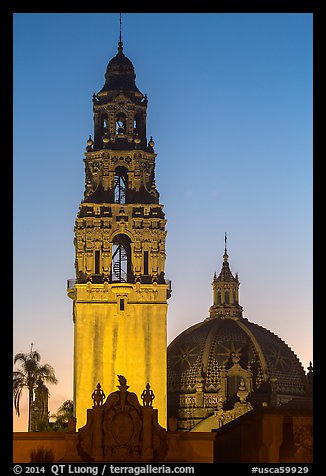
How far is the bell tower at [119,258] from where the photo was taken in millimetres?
102125

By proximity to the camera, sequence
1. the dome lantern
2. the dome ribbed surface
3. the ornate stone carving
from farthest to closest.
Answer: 1. the dome lantern
2. the dome ribbed surface
3. the ornate stone carving

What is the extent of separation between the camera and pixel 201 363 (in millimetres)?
128750

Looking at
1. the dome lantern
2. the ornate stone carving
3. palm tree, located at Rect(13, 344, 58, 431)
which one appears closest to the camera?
the ornate stone carving

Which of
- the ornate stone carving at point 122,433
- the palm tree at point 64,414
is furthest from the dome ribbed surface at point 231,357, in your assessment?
the ornate stone carving at point 122,433

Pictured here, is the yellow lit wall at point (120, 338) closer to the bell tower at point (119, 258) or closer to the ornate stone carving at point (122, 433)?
the bell tower at point (119, 258)

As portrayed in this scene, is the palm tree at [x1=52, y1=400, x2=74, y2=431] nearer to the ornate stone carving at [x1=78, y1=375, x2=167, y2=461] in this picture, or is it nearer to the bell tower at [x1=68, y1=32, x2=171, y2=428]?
the bell tower at [x1=68, y1=32, x2=171, y2=428]

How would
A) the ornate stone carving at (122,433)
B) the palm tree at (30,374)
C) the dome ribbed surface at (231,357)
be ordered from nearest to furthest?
the ornate stone carving at (122,433) < the palm tree at (30,374) < the dome ribbed surface at (231,357)

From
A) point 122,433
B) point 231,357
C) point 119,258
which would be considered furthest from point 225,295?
point 122,433

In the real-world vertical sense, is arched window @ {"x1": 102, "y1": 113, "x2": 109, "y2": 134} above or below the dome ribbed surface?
above

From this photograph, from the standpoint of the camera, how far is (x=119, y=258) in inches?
4230

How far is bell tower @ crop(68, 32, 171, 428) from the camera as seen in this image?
10212cm

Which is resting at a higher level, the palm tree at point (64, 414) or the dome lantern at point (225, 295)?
the dome lantern at point (225, 295)

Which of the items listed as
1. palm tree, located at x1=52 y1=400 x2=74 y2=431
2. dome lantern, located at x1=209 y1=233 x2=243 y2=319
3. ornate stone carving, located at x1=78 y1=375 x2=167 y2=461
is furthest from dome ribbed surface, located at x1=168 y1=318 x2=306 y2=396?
ornate stone carving, located at x1=78 y1=375 x2=167 y2=461

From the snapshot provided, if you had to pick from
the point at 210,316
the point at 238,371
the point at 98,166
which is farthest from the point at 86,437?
the point at 210,316
